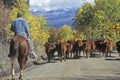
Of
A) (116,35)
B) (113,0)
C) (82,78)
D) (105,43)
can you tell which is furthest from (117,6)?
(82,78)

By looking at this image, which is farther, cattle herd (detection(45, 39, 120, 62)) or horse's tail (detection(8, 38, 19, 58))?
cattle herd (detection(45, 39, 120, 62))

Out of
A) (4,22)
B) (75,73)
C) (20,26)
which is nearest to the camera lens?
(20,26)

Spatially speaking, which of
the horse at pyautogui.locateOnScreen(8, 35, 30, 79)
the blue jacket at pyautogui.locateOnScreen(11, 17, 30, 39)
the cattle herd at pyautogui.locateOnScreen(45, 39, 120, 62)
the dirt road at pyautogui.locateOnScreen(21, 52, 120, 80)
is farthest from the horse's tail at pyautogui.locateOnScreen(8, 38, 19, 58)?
the cattle herd at pyautogui.locateOnScreen(45, 39, 120, 62)

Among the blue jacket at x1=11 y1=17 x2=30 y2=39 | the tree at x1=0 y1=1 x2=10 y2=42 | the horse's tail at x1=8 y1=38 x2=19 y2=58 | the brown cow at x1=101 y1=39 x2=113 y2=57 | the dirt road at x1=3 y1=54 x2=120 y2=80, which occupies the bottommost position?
the dirt road at x1=3 y1=54 x2=120 y2=80

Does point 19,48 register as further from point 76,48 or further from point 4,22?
point 4,22

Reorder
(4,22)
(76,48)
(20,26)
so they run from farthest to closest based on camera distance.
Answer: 1. (4,22)
2. (76,48)
3. (20,26)

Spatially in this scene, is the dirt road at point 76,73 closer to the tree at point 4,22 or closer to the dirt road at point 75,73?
the dirt road at point 75,73

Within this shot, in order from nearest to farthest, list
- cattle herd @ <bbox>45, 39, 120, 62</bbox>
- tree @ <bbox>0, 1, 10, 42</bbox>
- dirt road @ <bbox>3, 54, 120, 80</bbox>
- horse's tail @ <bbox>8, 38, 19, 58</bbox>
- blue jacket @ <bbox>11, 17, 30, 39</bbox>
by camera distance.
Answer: horse's tail @ <bbox>8, 38, 19, 58</bbox> → blue jacket @ <bbox>11, 17, 30, 39</bbox> → dirt road @ <bbox>3, 54, 120, 80</bbox> → cattle herd @ <bbox>45, 39, 120, 62</bbox> → tree @ <bbox>0, 1, 10, 42</bbox>

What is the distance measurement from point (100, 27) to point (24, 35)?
8708 centimetres

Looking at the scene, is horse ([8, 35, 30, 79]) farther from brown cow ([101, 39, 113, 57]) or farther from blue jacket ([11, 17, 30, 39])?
brown cow ([101, 39, 113, 57])

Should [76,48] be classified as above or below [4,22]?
below

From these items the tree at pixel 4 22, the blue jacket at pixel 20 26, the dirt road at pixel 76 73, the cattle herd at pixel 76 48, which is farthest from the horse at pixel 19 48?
the tree at pixel 4 22

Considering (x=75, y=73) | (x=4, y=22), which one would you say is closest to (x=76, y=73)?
(x=75, y=73)

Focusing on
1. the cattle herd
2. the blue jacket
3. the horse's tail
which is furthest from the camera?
the cattle herd
